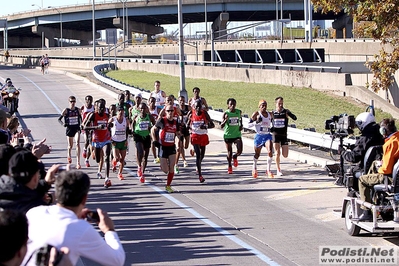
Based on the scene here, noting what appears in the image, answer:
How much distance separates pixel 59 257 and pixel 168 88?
42513mm

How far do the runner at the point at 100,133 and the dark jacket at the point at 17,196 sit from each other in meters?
10.7

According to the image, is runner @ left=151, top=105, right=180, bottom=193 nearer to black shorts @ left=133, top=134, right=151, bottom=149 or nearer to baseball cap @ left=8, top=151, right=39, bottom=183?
black shorts @ left=133, top=134, right=151, bottom=149

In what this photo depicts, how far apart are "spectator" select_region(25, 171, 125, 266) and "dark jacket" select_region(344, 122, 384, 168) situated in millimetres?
7091

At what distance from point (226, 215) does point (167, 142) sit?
2963mm

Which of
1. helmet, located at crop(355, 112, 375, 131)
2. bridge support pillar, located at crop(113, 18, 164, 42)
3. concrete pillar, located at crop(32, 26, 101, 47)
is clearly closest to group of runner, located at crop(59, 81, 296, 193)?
helmet, located at crop(355, 112, 375, 131)

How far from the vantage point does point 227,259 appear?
419 inches

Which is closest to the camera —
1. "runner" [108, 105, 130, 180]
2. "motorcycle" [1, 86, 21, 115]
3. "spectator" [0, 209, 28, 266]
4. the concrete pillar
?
"spectator" [0, 209, 28, 266]

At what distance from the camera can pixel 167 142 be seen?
16297mm

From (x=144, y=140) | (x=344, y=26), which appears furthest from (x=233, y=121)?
(x=344, y=26)

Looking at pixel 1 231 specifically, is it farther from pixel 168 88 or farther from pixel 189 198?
pixel 168 88

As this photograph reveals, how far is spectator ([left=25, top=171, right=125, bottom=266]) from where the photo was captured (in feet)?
17.5

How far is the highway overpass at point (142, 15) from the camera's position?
119312 millimetres

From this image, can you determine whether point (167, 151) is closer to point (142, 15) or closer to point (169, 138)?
point (169, 138)

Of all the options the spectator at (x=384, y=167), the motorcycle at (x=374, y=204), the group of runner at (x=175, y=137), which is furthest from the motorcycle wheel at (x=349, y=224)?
the group of runner at (x=175, y=137)
